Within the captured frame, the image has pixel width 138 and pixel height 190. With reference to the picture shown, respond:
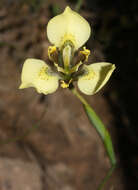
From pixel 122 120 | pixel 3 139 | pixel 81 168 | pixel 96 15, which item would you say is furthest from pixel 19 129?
pixel 96 15

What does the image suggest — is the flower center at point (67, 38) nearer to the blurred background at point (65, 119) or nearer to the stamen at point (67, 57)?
the stamen at point (67, 57)

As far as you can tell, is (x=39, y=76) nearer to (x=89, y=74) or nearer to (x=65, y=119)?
(x=89, y=74)

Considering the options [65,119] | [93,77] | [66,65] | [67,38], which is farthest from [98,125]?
[65,119]

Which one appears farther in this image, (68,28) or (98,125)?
(68,28)

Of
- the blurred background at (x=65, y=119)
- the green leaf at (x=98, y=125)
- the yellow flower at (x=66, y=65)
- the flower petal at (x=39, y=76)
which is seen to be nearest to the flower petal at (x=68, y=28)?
the yellow flower at (x=66, y=65)

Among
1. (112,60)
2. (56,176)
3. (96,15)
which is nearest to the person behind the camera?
(56,176)

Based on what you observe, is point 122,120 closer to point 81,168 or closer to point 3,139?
point 81,168

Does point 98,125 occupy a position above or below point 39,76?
below
